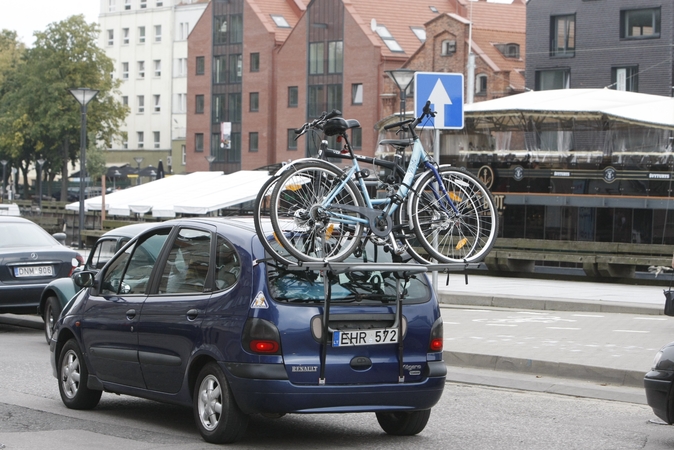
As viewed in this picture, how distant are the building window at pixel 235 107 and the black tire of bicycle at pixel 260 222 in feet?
258

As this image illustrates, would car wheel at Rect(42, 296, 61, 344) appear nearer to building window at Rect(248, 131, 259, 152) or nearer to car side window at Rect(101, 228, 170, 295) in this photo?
car side window at Rect(101, 228, 170, 295)

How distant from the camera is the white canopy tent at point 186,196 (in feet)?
146

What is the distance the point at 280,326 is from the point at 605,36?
185ft

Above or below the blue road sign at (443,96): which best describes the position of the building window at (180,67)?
above

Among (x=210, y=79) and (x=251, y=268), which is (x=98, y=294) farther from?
(x=210, y=79)

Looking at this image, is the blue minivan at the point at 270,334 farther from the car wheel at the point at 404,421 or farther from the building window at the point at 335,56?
the building window at the point at 335,56

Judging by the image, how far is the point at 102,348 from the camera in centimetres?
895

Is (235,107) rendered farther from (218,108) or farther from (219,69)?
(219,69)

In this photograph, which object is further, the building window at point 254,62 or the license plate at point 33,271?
the building window at point 254,62

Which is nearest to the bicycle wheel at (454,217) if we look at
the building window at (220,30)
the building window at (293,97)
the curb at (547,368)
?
the curb at (547,368)

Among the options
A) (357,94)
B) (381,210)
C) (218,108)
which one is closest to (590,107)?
(381,210)

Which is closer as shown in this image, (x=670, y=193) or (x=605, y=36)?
(x=670, y=193)

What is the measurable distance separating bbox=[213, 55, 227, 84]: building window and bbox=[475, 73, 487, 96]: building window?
25.2m

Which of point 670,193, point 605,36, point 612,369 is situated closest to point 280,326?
point 612,369
